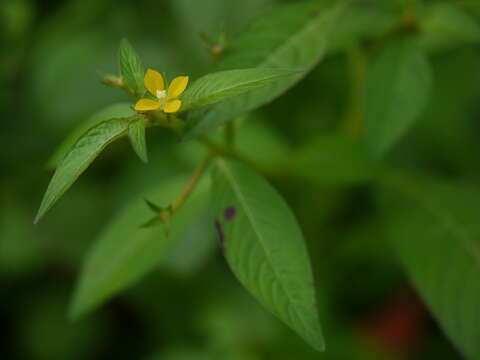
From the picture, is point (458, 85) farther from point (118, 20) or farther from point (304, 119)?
point (118, 20)

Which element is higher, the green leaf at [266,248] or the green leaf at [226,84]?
the green leaf at [226,84]

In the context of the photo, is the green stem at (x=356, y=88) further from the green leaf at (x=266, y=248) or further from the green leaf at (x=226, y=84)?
the green leaf at (x=226, y=84)

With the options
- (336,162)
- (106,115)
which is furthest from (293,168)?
(106,115)

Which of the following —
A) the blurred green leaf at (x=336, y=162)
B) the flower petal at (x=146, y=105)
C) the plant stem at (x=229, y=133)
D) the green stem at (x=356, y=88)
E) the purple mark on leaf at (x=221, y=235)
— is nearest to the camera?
the flower petal at (x=146, y=105)

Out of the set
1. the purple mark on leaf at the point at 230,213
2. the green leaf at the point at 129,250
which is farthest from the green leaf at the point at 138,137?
the green leaf at the point at 129,250

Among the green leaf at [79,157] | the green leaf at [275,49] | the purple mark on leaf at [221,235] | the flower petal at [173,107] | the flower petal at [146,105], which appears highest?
the green leaf at [79,157]

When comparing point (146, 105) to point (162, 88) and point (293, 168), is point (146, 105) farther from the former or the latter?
point (293, 168)

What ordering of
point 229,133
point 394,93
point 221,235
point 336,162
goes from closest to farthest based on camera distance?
1. point 221,235
2. point 229,133
3. point 394,93
4. point 336,162
